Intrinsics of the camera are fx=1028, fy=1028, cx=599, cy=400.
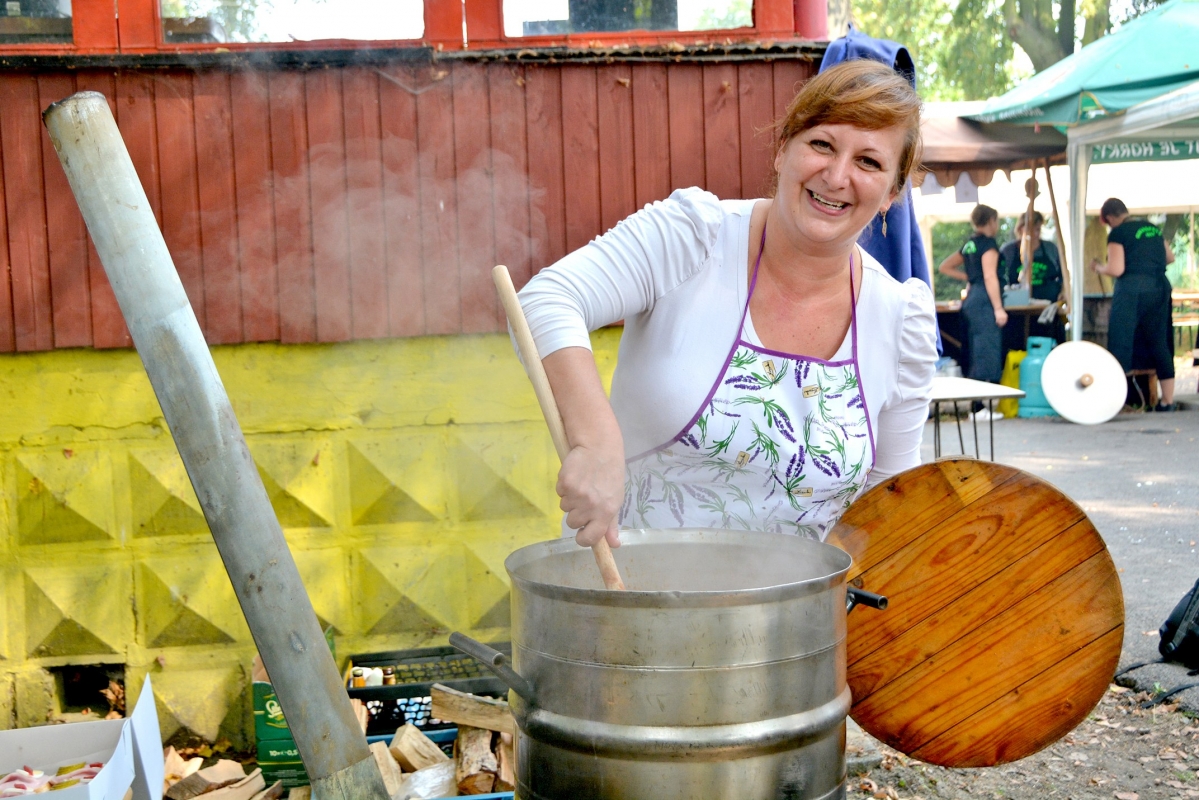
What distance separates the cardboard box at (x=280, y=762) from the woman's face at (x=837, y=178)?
8.72 ft

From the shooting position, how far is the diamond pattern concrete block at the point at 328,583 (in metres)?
4.10

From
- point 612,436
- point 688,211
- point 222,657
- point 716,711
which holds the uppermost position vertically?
point 688,211

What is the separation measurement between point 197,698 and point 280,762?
0.68 metres

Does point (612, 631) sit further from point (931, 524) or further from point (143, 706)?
point (143, 706)

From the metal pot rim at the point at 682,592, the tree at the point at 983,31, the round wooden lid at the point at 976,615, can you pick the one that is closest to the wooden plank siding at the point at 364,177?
the round wooden lid at the point at 976,615

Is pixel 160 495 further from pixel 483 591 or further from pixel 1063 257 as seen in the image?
pixel 1063 257

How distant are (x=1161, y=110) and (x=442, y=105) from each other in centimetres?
925

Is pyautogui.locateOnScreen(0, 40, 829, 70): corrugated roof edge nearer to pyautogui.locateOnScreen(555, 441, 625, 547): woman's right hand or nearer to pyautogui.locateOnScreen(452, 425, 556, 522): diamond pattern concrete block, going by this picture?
pyautogui.locateOnScreen(452, 425, 556, 522): diamond pattern concrete block

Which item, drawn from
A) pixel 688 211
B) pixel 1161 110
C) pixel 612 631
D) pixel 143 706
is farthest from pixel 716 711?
pixel 1161 110

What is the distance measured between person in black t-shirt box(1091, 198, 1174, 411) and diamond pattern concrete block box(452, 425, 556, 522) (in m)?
9.85

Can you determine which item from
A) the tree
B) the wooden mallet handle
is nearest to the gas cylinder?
the wooden mallet handle

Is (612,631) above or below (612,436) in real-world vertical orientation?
below

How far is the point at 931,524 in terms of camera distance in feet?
6.41

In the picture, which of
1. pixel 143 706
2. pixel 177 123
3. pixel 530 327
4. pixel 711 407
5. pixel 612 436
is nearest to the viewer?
pixel 612 436
